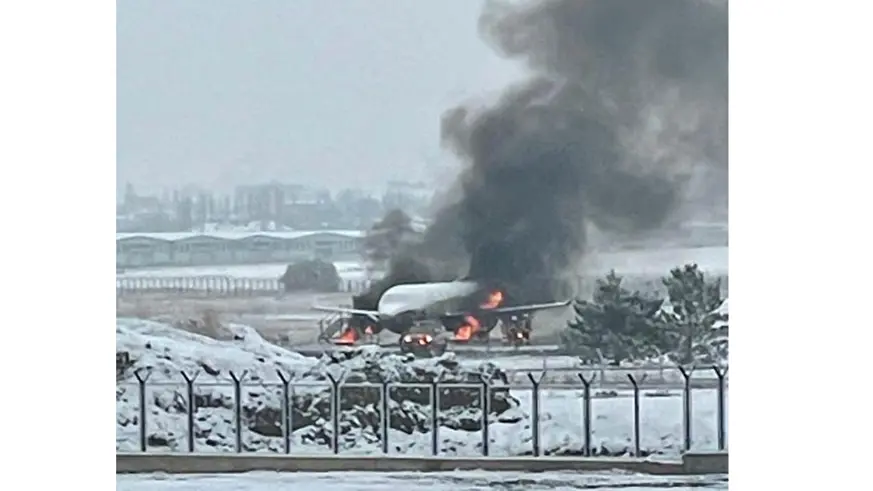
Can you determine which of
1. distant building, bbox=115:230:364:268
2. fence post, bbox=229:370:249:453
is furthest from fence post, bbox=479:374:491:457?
fence post, bbox=229:370:249:453

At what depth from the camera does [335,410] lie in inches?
78.5

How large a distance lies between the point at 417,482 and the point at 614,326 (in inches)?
18.5

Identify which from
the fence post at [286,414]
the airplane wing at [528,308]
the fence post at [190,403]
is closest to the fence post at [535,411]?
the airplane wing at [528,308]

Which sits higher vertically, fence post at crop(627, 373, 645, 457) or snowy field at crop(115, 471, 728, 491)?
fence post at crop(627, 373, 645, 457)

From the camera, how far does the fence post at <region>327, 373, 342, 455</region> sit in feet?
6.54

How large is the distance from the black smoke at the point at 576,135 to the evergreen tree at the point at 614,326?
7 centimetres

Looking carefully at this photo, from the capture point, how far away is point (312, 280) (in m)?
1.99

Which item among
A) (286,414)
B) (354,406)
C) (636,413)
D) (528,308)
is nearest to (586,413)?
(636,413)

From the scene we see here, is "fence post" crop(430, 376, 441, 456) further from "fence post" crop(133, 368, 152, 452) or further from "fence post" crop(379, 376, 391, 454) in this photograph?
"fence post" crop(133, 368, 152, 452)

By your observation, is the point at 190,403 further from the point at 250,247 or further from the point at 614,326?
the point at 614,326
